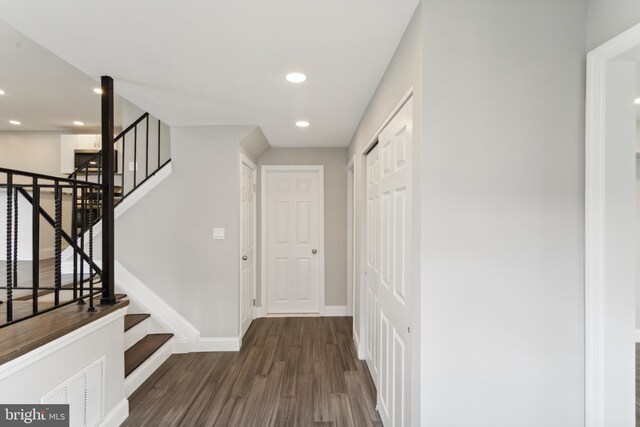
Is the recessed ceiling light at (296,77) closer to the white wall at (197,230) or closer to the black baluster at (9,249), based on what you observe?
the white wall at (197,230)

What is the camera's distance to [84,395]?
187 cm

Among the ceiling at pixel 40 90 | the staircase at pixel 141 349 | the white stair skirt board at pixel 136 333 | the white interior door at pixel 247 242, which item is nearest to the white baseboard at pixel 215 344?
the white interior door at pixel 247 242

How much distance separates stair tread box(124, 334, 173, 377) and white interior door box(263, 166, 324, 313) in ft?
5.31

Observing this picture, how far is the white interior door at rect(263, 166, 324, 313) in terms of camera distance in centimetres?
456

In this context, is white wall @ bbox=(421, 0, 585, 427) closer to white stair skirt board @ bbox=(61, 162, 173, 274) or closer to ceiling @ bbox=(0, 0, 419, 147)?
ceiling @ bbox=(0, 0, 419, 147)

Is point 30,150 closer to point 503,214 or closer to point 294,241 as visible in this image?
point 294,241

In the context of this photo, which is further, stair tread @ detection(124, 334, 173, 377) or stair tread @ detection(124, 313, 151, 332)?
stair tread @ detection(124, 313, 151, 332)

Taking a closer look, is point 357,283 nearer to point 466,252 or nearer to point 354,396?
point 354,396

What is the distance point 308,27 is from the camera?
5.26ft

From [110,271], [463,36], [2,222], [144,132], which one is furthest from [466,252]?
[2,222]

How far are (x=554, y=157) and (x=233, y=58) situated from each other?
1.76 meters

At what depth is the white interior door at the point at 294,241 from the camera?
180 inches

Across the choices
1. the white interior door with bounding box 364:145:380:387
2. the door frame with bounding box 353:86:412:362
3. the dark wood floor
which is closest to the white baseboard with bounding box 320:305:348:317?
the dark wood floor

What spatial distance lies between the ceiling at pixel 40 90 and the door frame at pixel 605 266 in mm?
3305
